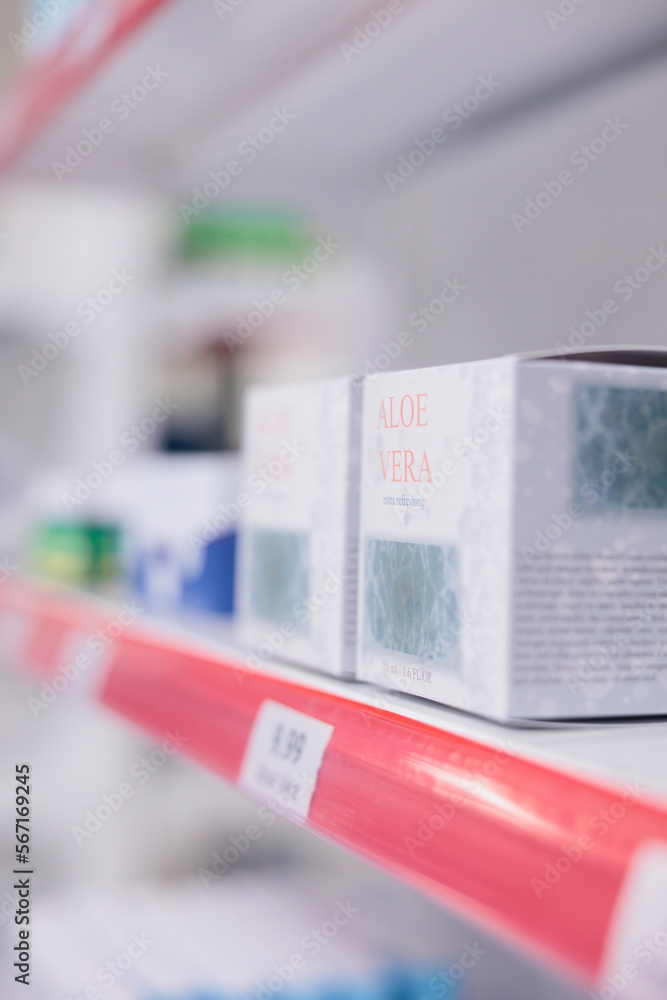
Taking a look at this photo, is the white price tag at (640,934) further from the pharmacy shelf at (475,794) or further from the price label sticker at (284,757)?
the price label sticker at (284,757)

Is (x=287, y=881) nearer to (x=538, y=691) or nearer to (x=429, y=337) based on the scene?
(x=429, y=337)

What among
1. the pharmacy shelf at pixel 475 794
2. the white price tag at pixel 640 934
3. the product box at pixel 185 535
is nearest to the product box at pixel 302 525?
the pharmacy shelf at pixel 475 794

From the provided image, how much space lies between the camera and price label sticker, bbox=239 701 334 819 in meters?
0.66

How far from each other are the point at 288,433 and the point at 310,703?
0.23 m

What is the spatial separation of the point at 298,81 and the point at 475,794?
860 mm

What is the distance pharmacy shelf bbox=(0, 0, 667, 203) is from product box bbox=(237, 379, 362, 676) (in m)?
0.36

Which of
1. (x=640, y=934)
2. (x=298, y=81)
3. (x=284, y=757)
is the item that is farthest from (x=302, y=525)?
(x=298, y=81)

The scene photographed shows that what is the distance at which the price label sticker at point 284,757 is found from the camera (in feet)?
A: 2.16

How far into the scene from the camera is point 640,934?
401 mm

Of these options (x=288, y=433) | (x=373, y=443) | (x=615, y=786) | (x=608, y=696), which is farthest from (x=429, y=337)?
(x=615, y=786)

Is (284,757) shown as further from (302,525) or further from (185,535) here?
(185,535)

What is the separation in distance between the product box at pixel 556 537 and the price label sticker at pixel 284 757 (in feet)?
0.29

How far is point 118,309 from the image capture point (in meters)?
2.22

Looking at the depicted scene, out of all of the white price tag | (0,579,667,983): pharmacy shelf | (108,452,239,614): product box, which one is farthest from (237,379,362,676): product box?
the white price tag
